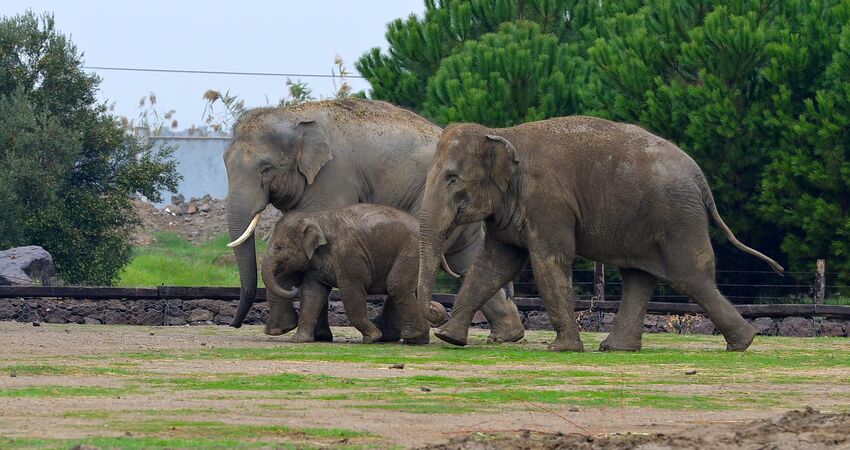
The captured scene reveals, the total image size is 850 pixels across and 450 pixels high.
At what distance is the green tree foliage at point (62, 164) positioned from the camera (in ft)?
116

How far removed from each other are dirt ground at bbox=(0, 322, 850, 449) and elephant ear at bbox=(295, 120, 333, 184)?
3.54 m

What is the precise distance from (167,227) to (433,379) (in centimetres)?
4098

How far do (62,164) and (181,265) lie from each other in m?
10.0

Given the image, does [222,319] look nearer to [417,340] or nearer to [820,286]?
[417,340]

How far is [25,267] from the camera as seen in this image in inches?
1089

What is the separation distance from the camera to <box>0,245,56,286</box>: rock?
26.8 meters

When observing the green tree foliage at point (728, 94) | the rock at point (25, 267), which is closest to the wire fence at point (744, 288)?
the green tree foliage at point (728, 94)

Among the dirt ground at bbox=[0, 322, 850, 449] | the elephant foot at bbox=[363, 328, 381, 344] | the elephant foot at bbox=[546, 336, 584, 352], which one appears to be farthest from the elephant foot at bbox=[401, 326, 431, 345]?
the dirt ground at bbox=[0, 322, 850, 449]

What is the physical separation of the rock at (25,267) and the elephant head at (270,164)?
740cm

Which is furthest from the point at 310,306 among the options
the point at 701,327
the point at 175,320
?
the point at 701,327

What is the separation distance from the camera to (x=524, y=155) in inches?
706

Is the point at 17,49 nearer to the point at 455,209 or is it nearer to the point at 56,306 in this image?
the point at 56,306

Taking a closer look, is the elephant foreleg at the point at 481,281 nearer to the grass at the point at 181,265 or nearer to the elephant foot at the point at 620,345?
the elephant foot at the point at 620,345

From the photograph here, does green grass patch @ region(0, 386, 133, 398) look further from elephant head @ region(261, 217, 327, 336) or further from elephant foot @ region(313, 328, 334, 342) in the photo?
elephant foot @ region(313, 328, 334, 342)
